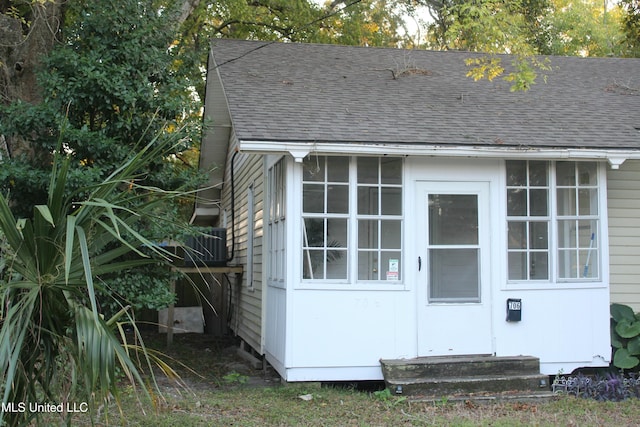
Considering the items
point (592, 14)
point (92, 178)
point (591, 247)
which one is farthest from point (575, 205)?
point (592, 14)

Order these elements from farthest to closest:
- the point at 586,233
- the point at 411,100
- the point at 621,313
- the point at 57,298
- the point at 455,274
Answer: the point at 411,100, the point at 621,313, the point at 586,233, the point at 455,274, the point at 57,298

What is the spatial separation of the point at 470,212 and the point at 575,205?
1.36 metres

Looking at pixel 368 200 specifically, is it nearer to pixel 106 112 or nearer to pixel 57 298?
pixel 106 112

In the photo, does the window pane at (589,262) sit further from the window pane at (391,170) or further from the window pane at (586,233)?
the window pane at (391,170)

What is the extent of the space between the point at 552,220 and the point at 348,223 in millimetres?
2505

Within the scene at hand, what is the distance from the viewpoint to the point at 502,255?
7.98m

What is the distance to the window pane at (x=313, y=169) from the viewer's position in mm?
7738

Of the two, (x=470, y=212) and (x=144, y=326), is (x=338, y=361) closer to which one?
(x=470, y=212)

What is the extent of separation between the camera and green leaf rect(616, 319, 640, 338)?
828 centimetres

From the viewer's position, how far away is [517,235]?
320 inches

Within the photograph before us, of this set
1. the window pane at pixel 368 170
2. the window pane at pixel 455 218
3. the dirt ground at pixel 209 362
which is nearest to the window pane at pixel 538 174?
the window pane at pixel 455 218

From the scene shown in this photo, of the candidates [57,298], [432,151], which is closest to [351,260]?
[432,151]

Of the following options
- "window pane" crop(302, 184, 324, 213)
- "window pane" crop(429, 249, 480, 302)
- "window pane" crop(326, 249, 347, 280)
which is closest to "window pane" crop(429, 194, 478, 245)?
"window pane" crop(429, 249, 480, 302)

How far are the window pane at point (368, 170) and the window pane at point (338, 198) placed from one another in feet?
0.75
